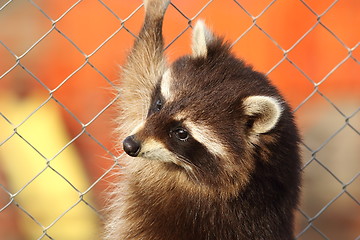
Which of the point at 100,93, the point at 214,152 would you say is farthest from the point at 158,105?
the point at 100,93

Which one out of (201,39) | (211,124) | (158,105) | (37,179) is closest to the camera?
(211,124)

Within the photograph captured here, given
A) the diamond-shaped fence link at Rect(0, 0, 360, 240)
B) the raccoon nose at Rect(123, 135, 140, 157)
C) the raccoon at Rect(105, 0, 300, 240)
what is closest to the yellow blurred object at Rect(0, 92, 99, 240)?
the diamond-shaped fence link at Rect(0, 0, 360, 240)

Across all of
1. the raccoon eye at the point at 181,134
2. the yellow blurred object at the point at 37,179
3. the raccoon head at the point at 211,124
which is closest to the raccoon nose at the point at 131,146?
the raccoon head at the point at 211,124

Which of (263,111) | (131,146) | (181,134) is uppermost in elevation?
(263,111)

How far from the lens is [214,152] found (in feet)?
11.4

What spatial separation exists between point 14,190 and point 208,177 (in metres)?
3.03

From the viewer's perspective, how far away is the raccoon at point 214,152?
3.43 meters

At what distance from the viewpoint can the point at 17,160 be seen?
6094 millimetres

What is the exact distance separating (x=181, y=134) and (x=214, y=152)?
200 mm

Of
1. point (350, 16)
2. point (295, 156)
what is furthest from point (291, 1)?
point (295, 156)

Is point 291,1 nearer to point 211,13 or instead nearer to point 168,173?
point 211,13

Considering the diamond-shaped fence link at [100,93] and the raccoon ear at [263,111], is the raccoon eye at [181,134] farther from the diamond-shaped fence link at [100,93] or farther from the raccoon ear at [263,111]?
the diamond-shaped fence link at [100,93]

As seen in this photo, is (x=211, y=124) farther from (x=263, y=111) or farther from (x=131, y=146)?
(x=131, y=146)

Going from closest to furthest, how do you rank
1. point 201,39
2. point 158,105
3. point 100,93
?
point 158,105, point 201,39, point 100,93
